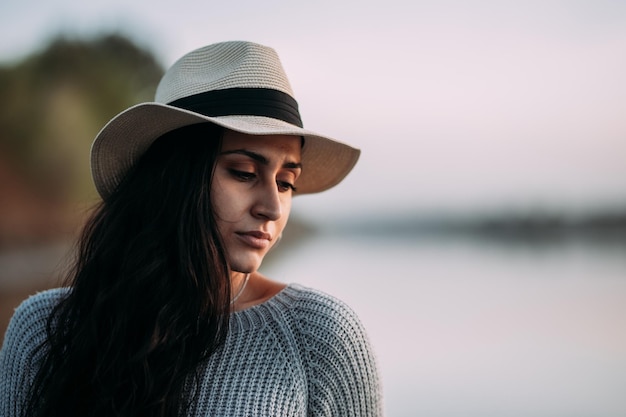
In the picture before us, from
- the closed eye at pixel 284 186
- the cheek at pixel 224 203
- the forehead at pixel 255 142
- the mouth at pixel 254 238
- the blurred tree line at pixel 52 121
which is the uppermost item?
the blurred tree line at pixel 52 121

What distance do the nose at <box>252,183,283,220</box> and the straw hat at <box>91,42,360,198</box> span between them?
0.14m

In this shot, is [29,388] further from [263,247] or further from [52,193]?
[52,193]

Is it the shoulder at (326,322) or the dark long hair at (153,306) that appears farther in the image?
the shoulder at (326,322)

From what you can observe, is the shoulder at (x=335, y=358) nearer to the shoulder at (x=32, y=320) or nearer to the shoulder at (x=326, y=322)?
the shoulder at (x=326, y=322)

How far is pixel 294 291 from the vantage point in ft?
5.75

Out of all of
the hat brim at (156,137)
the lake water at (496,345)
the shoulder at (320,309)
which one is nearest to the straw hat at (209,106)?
the hat brim at (156,137)

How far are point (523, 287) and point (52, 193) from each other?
12.2 m

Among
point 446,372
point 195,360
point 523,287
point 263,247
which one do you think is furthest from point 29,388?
point 523,287

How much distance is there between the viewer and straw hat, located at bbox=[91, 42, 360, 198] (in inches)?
62.2

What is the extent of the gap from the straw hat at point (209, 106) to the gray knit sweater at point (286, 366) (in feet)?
1.50

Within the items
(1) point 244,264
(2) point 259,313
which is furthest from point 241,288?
(1) point 244,264

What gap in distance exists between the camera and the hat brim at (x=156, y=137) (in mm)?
1545

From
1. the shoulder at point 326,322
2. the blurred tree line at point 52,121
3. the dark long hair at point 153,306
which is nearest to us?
the dark long hair at point 153,306

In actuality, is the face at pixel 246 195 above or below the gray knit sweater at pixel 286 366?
above
